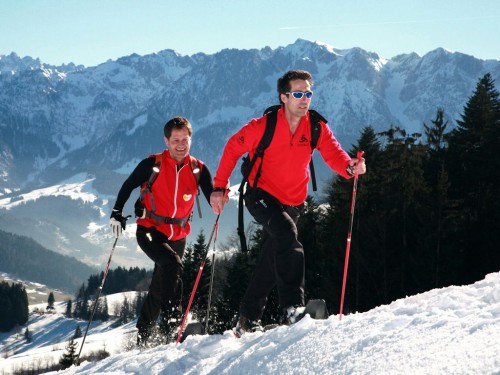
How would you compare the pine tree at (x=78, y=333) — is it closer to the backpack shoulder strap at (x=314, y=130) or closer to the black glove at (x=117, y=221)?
the black glove at (x=117, y=221)

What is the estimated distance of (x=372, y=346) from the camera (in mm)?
3879

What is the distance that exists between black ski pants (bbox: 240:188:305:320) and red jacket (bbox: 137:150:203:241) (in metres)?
1.79

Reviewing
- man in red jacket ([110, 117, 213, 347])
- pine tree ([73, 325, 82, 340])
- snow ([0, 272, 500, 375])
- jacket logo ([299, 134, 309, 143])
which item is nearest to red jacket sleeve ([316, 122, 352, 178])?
jacket logo ([299, 134, 309, 143])

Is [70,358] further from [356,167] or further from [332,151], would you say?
[356,167]

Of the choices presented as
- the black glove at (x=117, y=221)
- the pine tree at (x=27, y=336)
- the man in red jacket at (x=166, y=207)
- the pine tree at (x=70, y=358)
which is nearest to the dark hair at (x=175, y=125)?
the man in red jacket at (x=166, y=207)

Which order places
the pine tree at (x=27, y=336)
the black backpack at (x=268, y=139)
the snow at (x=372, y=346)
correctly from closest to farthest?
the snow at (x=372, y=346) < the black backpack at (x=268, y=139) < the pine tree at (x=27, y=336)

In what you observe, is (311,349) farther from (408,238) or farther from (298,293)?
(408,238)

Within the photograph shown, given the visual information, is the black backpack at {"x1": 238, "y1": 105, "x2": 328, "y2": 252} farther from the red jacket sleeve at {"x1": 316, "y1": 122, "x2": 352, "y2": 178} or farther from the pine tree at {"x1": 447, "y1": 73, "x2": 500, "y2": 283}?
the pine tree at {"x1": 447, "y1": 73, "x2": 500, "y2": 283}

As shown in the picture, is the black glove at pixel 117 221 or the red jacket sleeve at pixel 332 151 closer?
the red jacket sleeve at pixel 332 151

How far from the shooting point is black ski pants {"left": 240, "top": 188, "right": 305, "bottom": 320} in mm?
5891

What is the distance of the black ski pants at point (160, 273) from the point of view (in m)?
7.63

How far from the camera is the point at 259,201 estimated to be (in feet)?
20.5

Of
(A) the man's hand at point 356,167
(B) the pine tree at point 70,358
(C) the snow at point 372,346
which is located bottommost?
(B) the pine tree at point 70,358

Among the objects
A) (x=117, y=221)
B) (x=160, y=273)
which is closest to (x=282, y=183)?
(x=160, y=273)
